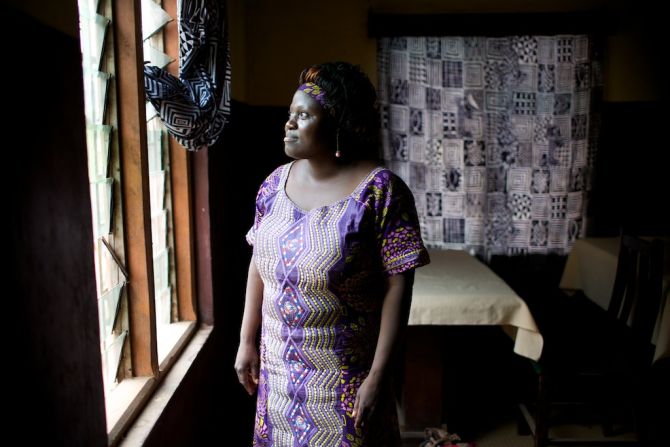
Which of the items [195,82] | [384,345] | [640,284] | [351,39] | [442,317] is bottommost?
[442,317]

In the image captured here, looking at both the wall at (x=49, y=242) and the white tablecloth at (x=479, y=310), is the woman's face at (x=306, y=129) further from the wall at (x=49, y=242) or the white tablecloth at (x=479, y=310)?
the white tablecloth at (x=479, y=310)

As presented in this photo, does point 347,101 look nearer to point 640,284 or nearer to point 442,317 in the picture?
point 442,317

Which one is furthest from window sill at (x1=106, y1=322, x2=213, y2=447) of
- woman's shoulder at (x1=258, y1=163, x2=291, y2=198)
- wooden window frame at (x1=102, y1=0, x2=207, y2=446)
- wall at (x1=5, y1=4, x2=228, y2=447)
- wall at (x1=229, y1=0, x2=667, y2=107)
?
wall at (x1=229, y1=0, x2=667, y2=107)

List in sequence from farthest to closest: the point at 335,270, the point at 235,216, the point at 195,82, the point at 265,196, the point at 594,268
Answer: the point at 594,268, the point at 235,216, the point at 195,82, the point at 265,196, the point at 335,270

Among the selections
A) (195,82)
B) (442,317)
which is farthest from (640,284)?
(195,82)

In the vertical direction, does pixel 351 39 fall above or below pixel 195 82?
above

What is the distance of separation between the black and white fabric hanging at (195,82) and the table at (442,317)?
1.19 metres

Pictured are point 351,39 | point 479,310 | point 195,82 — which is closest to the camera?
point 195,82

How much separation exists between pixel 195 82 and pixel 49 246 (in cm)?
94

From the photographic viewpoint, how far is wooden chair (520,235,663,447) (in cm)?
250

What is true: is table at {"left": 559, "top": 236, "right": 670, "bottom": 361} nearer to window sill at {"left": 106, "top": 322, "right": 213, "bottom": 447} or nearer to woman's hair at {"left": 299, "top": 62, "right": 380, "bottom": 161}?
woman's hair at {"left": 299, "top": 62, "right": 380, "bottom": 161}

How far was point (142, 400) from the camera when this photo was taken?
1602mm

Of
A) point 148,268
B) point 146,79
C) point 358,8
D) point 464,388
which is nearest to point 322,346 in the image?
point 148,268

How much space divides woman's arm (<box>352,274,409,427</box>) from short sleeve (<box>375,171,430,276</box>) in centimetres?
4
